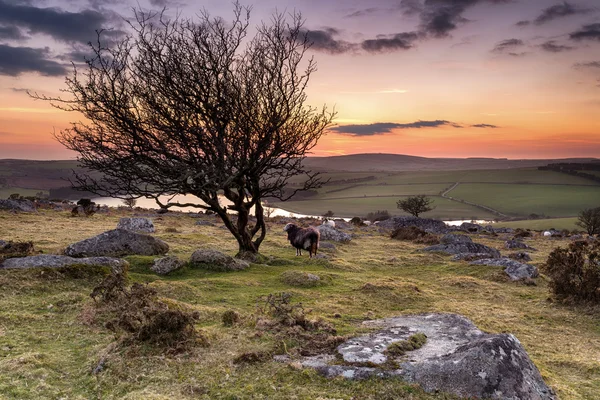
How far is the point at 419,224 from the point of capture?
44.0m

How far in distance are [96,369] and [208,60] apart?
12.4 meters

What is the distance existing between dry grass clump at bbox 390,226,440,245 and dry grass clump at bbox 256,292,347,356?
936 inches

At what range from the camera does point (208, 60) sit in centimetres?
1522

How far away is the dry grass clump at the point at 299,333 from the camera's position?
6.91 m

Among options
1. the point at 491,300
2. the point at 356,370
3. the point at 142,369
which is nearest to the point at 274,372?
the point at 356,370

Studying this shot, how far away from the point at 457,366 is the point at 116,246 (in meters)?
14.2

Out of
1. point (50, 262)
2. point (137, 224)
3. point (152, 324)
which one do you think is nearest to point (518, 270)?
point (152, 324)

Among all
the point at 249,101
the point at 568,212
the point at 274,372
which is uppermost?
the point at 249,101

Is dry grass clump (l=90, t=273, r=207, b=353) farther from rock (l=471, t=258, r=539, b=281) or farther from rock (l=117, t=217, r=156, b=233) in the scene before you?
rock (l=117, t=217, r=156, b=233)

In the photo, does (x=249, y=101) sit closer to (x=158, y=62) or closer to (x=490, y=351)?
(x=158, y=62)

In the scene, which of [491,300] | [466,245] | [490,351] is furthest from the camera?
[466,245]

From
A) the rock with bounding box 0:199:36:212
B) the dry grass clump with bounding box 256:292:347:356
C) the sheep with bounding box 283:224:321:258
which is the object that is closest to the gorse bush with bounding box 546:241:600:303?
the sheep with bounding box 283:224:321:258

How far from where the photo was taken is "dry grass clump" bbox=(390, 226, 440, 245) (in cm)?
3050

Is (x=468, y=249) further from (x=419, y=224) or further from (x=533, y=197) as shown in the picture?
(x=533, y=197)
